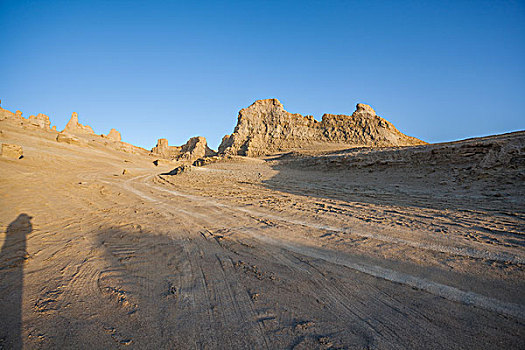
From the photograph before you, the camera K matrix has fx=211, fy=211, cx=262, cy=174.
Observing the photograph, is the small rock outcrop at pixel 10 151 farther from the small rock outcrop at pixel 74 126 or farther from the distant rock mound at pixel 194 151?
the small rock outcrop at pixel 74 126

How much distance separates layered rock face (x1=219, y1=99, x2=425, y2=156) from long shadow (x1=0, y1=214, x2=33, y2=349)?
42044 mm

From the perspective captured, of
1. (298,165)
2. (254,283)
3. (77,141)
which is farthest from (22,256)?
(77,141)

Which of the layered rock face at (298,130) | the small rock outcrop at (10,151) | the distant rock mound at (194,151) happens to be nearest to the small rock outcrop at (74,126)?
the distant rock mound at (194,151)

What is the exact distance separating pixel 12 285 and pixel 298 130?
48.9m

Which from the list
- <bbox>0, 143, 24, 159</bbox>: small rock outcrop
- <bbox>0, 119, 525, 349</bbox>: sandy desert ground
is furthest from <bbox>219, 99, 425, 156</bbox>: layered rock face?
<bbox>0, 119, 525, 349</bbox>: sandy desert ground

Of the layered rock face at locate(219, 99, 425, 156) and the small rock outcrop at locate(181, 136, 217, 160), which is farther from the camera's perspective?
the small rock outcrop at locate(181, 136, 217, 160)

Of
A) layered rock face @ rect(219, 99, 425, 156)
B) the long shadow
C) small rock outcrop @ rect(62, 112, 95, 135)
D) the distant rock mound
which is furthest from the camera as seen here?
small rock outcrop @ rect(62, 112, 95, 135)

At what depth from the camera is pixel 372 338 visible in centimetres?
169

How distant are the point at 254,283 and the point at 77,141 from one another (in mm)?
45827

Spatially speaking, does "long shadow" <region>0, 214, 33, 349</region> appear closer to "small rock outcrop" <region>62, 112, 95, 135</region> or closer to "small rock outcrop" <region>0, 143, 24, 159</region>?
"small rock outcrop" <region>0, 143, 24, 159</region>

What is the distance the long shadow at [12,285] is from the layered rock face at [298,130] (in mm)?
42044

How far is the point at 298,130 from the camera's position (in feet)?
159

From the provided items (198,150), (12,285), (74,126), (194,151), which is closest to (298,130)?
(198,150)

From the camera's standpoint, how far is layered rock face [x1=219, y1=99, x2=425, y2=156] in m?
46.1
